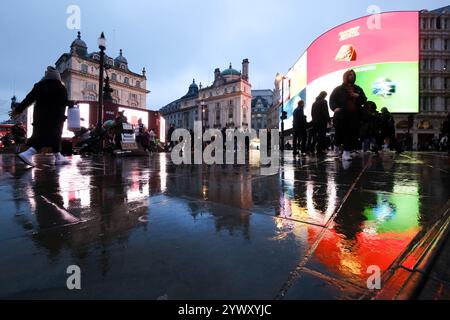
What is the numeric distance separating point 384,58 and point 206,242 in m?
26.3

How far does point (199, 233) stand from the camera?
135 cm

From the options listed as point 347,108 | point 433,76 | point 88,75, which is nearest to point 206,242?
point 347,108

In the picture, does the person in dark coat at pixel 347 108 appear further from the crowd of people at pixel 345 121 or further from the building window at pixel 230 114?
the building window at pixel 230 114

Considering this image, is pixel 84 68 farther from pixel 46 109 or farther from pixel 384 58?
pixel 46 109

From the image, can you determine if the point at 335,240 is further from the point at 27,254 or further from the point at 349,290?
the point at 27,254

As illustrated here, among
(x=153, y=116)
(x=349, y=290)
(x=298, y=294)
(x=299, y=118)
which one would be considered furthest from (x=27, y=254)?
(x=153, y=116)

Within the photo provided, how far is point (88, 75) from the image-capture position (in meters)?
55.8

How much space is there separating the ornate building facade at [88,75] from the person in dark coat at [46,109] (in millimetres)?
48724

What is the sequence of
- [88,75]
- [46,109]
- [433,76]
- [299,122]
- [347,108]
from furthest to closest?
[88,75] → [433,76] → [299,122] → [347,108] → [46,109]

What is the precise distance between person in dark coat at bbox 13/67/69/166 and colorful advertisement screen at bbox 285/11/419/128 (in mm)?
22319

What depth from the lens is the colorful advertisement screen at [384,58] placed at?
21.8 metres

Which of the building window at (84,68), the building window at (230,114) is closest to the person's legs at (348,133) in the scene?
the building window at (84,68)
